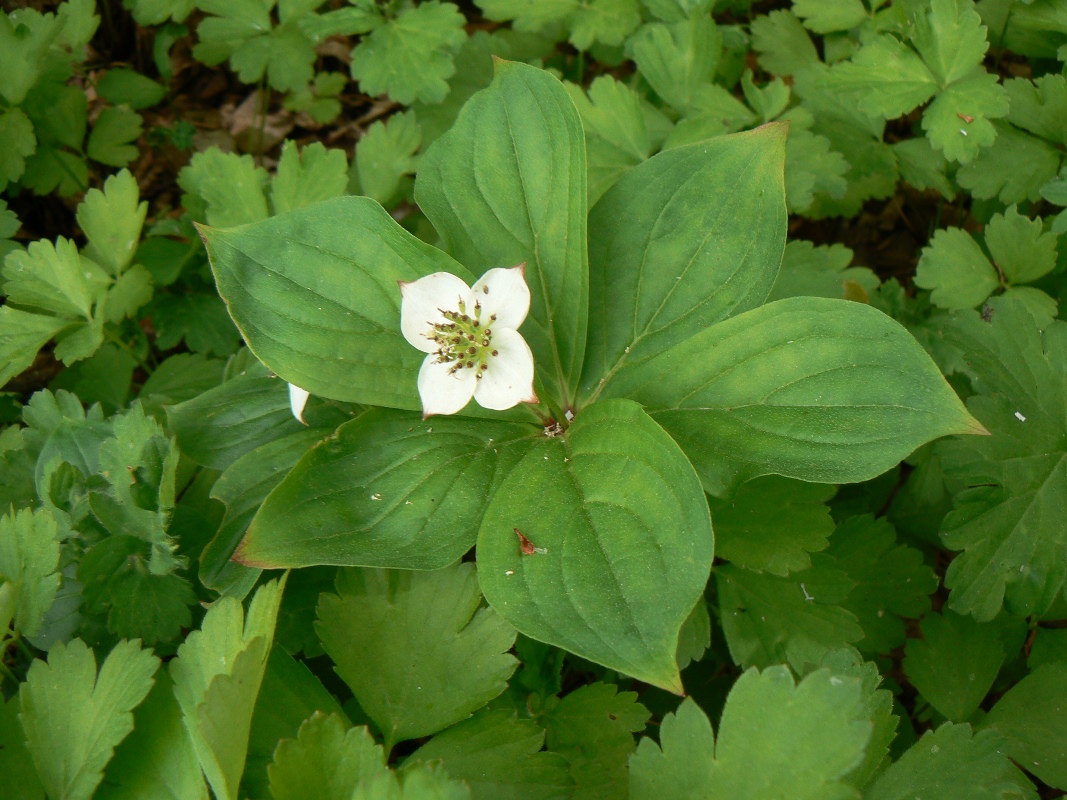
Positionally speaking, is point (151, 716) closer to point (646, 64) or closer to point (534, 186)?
point (534, 186)

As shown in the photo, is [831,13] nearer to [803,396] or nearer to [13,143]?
[803,396]

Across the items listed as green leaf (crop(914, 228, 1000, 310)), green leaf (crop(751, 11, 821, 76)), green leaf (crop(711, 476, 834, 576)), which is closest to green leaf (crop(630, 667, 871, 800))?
green leaf (crop(711, 476, 834, 576))

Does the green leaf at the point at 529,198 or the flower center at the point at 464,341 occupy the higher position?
the green leaf at the point at 529,198

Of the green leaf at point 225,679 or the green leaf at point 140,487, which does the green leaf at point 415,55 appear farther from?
the green leaf at point 225,679

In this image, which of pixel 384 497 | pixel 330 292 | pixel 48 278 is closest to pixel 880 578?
pixel 384 497

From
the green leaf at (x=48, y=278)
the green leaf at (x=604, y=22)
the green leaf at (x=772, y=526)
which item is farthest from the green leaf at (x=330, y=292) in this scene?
the green leaf at (x=604, y=22)

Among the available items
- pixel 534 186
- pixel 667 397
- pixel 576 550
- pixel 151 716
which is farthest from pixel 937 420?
pixel 151 716
